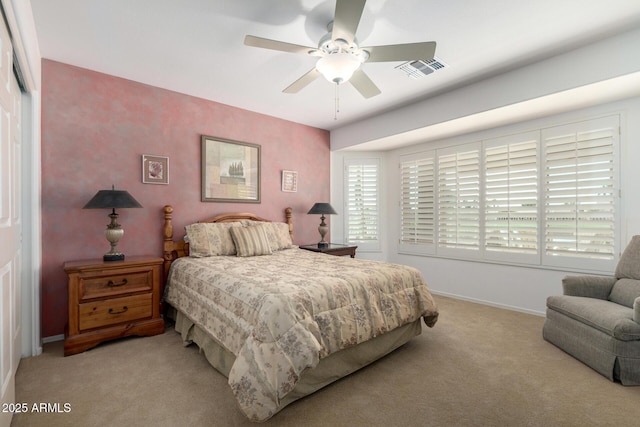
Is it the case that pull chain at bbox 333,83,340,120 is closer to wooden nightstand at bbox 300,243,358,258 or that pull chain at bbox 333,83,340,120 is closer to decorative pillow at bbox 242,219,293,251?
decorative pillow at bbox 242,219,293,251

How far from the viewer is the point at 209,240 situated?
3.47 meters

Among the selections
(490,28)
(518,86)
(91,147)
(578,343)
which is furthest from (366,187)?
(91,147)

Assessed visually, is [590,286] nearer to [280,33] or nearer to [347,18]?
[347,18]

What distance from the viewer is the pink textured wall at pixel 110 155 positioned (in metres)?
2.92

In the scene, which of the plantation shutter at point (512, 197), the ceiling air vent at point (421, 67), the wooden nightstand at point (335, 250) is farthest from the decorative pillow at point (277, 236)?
the plantation shutter at point (512, 197)

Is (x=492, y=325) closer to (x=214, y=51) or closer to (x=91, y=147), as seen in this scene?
(x=214, y=51)

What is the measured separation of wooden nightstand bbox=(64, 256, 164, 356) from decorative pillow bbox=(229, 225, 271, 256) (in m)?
0.82

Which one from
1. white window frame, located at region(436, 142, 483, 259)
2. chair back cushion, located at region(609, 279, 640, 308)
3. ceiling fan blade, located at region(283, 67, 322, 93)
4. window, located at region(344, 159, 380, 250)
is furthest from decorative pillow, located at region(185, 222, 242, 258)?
chair back cushion, located at region(609, 279, 640, 308)

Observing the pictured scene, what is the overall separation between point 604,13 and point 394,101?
6.78 ft

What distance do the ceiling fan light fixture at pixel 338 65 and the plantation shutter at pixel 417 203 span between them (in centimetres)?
288

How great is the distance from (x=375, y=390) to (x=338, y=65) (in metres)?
2.31

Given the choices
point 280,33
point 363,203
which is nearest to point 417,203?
point 363,203

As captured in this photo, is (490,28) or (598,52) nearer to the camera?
(490,28)

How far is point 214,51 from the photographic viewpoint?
9.01ft
